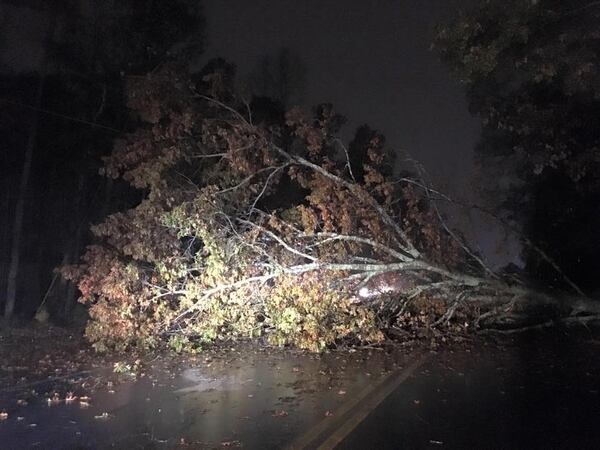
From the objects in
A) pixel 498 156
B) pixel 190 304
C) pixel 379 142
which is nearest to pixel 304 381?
pixel 190 304

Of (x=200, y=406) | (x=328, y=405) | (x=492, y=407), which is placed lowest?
(x=200, y=406)

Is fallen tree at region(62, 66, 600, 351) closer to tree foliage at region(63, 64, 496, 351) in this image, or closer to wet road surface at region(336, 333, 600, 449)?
tree foliage at region(63, 64, 496, 351)

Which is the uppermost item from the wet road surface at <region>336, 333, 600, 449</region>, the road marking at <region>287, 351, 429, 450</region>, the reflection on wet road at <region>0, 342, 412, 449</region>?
the wet road surface at <region>336, 333, 600, 449</region>

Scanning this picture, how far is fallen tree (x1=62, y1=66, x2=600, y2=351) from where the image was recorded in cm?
1113

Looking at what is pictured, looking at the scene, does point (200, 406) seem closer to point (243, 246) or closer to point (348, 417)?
point (348, 417)

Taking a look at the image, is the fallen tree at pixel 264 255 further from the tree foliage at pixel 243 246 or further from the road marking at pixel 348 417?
the road marking at pixel 348 417

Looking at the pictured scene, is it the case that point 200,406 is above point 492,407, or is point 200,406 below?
below

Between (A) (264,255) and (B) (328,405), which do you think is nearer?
(B) (328,405)

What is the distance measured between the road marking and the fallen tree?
2.85m

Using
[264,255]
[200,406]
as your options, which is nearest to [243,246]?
[264,255]

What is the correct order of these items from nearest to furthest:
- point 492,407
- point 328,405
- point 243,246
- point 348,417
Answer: point 348,417
point 492,407
point 328,405
point 243,246

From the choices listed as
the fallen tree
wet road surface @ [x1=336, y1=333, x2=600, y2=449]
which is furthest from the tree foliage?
wet road surface @ [x1=336, y1=333, x2=600, y2=449]

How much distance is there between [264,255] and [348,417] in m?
5.99

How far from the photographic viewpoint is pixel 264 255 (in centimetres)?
1177
